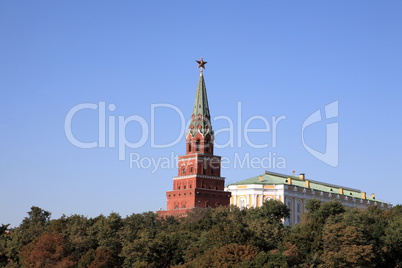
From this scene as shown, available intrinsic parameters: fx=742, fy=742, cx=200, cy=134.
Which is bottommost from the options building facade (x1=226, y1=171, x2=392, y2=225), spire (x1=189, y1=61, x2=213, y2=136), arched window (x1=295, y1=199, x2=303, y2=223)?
arched window (x1=295, y1=199, x2=303, y2=223)

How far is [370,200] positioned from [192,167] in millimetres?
48871

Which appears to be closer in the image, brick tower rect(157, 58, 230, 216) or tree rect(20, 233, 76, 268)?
tree rect(20, 233, 76, 268)

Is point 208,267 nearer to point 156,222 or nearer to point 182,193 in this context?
point 156,222

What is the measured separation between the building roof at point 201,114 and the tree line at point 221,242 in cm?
2550

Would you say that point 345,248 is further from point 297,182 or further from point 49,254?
point 297,182

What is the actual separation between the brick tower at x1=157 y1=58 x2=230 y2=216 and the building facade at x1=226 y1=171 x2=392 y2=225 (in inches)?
247

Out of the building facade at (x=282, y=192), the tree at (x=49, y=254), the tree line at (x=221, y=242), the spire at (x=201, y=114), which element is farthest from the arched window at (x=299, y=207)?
the tree at (x=49, y=254)

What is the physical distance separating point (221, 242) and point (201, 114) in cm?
4937

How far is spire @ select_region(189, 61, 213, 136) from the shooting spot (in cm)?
12288

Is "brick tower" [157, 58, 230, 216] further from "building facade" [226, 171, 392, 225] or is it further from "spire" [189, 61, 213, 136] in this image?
"building facade" [226, 171, 392, 225]

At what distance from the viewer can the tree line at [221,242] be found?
2906 inches

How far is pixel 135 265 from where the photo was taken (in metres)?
77.9

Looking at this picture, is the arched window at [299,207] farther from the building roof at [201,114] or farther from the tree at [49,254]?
the tree at [49,254]

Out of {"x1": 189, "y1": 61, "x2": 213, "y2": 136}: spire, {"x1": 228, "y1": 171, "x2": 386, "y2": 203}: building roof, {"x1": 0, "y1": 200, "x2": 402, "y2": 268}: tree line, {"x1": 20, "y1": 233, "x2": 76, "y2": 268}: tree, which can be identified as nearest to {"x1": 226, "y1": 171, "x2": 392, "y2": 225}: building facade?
{"x1": 228, "y1": 171, "x2": 386, "y2": 203}: building roof
